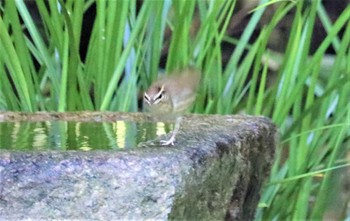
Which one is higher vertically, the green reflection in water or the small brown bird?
the small brown bird

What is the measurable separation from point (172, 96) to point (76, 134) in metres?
0.14

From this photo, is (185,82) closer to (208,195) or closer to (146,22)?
Result: (208,195)

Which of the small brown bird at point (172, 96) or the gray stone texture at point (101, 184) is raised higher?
the small brown bird at point (172, 96)

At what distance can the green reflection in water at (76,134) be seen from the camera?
3.19ft

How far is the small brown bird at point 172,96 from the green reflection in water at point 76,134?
41 mm

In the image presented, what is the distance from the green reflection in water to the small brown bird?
0.13 feet

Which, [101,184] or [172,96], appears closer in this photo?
[101,184]

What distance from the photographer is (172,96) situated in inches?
39.4

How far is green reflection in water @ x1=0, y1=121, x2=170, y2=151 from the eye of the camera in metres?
0.97

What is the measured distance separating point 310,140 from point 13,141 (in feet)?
2.06

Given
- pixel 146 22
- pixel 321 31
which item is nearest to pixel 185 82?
pixel 146 22

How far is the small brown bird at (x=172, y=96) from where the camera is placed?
974mm

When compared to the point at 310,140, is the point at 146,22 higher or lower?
higher

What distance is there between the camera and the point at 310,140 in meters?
1.51
